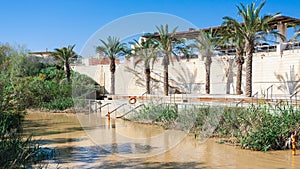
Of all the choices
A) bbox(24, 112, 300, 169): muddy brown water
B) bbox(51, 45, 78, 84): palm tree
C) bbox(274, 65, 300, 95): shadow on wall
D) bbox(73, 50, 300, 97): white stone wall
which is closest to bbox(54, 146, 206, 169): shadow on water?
bbox(24, 112, 300, 169): muddy brown water

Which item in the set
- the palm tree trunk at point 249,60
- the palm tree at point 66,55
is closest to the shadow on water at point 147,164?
the palm tree trunk at point 249,60

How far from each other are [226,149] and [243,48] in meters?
11.5

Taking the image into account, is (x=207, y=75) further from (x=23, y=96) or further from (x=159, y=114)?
(x=23, y=96)

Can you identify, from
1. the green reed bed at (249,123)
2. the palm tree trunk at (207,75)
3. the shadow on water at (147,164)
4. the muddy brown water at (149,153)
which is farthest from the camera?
the palm tree trunk at (207,75)

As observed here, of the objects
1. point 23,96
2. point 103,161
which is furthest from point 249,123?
point 23,96

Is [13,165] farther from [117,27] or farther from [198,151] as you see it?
[198,151]

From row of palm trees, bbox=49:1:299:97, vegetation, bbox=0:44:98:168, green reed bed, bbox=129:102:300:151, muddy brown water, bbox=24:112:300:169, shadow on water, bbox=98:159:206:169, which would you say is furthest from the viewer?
row of palm trees, bbox=49:1:299:97

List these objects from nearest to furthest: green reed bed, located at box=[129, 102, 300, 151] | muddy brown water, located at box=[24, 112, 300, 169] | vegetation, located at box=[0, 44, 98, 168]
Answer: vegetation, located at box=[0, 44, 98, 168]
muddy brown water, located at box=[24, 112, 300, 169]
green reed bed, located at box=[129, 102, 300, 151]

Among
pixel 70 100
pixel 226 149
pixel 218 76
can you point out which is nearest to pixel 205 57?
pixel 218 76

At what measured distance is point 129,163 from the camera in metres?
8.62

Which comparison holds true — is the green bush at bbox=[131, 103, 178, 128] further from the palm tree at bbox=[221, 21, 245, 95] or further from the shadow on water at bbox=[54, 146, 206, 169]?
the palm tree at bbox=[221, 21, 245, 95]

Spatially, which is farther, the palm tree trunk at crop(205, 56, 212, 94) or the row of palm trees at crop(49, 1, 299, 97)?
the palm tree trunk at crop(205, 56, 212, 94)

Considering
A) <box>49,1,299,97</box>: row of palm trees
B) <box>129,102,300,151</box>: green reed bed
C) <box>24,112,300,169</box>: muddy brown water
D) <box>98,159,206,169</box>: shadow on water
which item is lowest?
<box>98,159,206,169</box>: shadow on water

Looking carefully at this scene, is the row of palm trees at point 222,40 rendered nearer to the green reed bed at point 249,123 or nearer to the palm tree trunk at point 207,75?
the palm tree trunk at point 207,75
